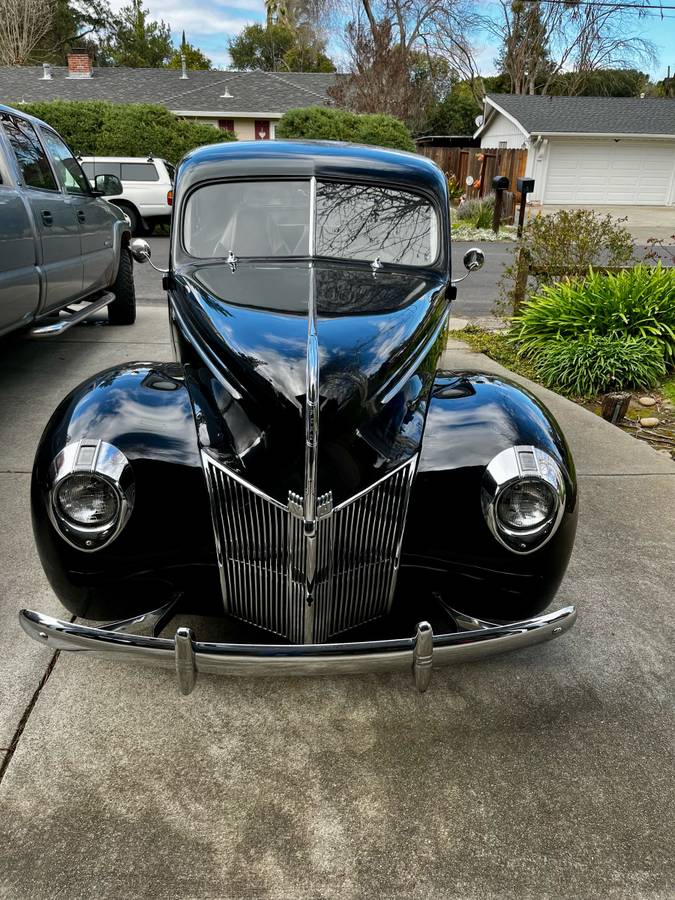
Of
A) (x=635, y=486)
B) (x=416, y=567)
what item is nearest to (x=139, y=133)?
(x=635, y=486)

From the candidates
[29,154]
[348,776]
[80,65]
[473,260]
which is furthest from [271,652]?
[80,65]

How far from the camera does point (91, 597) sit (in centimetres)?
220

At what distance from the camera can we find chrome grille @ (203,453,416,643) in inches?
80.2

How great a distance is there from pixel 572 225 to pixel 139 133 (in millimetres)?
15423

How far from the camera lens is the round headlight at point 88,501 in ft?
6.84

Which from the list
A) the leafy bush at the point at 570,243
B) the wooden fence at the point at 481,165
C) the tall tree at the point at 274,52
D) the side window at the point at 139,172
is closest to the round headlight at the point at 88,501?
the leafy bush at the point at 570,243

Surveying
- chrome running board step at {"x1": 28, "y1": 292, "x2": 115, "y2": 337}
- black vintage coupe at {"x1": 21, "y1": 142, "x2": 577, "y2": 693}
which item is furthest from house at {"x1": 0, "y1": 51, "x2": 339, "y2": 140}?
black vintage coupe at {"x1": 21, "y1": 142, "x2": 577, "y2": 693}

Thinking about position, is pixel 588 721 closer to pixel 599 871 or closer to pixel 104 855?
pixel 599 871

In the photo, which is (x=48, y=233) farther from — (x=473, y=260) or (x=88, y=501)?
(x=88, y=501)

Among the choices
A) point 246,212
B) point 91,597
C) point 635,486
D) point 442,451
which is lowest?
point 635,486

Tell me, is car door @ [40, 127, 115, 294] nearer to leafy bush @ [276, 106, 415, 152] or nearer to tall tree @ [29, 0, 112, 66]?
leafy bush @ [276, 106, 415, 152]

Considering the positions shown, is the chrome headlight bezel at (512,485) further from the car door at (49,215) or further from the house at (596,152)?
the house at (596,152)

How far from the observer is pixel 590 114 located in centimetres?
2870

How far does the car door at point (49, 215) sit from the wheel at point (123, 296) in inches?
58.3
